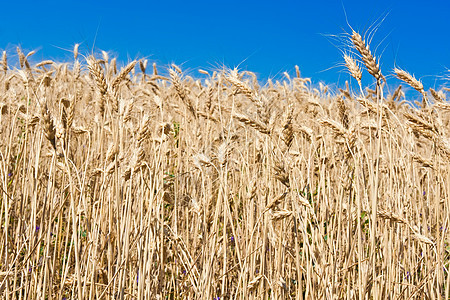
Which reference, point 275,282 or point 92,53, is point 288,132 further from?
point 92,53

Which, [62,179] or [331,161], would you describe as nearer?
[62,179]

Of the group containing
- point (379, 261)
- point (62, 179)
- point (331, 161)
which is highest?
point (331, 161)

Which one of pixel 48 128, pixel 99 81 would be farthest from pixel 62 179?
pixel 48 128

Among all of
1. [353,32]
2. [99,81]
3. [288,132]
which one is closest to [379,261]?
[288,132]

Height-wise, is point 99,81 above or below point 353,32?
below

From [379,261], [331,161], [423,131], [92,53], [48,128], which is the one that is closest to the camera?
[48,128]

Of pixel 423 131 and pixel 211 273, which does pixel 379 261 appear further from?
pixel 211 273

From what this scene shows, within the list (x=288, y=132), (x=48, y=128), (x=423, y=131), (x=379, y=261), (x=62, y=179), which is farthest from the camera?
(x=62, y=179)

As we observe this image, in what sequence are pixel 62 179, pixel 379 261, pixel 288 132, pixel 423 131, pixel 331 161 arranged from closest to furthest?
pixel 288 132 < pixel 423 131 < pixel 379 261 < pixel 62 179 < pixel 331 161

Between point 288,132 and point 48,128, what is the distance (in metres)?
0.92

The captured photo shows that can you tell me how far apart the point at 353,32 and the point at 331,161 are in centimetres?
107

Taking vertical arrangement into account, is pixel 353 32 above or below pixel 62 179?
above

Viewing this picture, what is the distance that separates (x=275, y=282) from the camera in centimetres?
188

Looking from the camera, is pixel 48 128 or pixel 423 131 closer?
pixel 48 128
